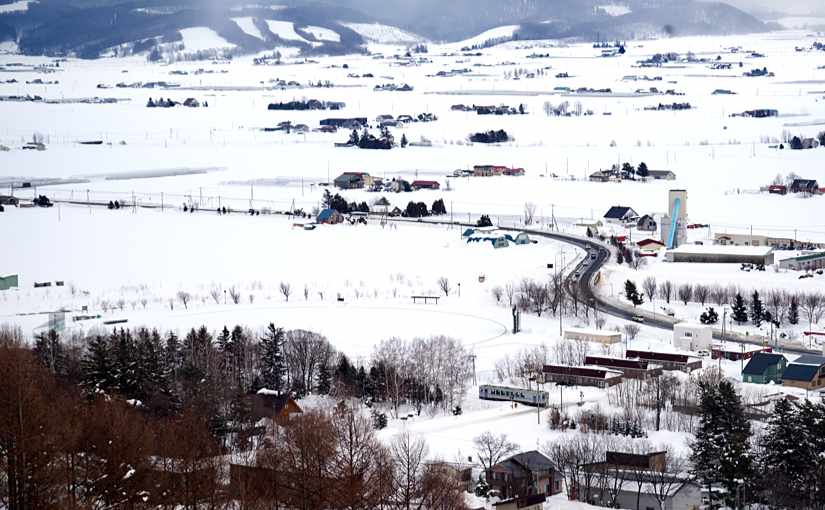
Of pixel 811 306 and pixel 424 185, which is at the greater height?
pixel 424 185

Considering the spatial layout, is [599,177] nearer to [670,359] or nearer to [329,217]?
[329,217]

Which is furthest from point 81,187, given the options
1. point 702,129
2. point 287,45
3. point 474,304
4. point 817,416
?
point 287,45

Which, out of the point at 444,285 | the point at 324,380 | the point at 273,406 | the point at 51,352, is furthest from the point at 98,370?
the point at 444,285

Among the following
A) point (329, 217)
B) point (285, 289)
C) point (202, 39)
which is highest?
point (202, 39)

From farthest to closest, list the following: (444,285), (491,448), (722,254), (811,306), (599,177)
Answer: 1. (599,177)
2. (722,254)
3. (444,285)
4. (811,306)
5. (491,448)

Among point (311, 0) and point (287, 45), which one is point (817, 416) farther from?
point (311, 0)

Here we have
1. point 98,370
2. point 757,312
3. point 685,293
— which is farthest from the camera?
point 685,293

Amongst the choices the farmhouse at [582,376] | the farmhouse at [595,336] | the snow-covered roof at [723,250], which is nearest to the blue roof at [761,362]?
the farmhouse at [582,376]
